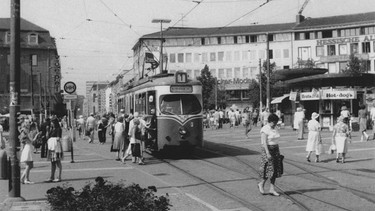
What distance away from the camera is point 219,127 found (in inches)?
1786

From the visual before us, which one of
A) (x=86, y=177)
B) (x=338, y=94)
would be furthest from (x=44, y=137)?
(x=338, y=94)

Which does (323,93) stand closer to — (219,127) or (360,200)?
(219,127)

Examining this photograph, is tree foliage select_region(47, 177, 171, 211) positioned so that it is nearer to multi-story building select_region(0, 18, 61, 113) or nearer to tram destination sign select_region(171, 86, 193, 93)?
tram destination sign select_region(171, 86, 193, 93)

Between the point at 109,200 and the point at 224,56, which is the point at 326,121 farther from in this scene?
the point at 224,56

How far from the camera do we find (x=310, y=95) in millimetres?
35062

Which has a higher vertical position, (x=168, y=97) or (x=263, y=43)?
(x=263, y=43)

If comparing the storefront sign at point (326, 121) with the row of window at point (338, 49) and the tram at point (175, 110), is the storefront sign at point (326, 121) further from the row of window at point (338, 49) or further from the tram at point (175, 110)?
the row of window at point (338, 49)

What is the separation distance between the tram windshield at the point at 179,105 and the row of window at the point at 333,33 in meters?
74.2

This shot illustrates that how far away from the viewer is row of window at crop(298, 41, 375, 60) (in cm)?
8731

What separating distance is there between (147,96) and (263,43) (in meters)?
82.3

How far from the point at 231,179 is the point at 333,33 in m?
82.6

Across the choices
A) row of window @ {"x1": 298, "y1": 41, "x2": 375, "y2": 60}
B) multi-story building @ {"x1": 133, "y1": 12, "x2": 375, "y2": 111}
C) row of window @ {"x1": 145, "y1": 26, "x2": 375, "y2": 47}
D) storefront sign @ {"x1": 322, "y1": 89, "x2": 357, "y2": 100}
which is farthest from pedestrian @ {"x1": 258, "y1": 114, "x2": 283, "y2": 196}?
row of window @ {"x1": 145, "y1": 26, "x2": 375, "y2": 47}

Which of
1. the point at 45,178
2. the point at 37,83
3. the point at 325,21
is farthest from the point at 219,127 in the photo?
the point at 325,21

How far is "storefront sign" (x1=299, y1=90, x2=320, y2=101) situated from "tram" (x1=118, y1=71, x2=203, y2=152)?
16.5 meters
